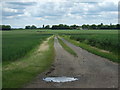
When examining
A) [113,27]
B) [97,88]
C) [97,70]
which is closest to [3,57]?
[97,70]

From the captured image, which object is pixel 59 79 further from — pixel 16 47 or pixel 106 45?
pixel 106 45

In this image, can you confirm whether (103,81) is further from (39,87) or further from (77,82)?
(39,87)

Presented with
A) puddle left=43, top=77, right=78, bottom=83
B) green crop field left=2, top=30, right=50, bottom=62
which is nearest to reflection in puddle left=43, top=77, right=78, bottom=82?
puddle left=43, top=77, right=78, bottom=83

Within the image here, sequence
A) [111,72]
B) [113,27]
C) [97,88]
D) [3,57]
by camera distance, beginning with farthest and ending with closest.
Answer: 1. [113,27]
2. [3,57]
3. [111,72]
4. [97,88]

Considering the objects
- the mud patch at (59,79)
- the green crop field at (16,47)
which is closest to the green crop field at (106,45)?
the green crop field at (16,47)

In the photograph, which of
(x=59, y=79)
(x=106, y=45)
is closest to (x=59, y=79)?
(x=59, y=79)

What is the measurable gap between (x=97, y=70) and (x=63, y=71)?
1.92 m

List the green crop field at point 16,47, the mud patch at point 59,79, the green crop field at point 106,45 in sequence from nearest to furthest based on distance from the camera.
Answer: the mud patch at point 59,79
the green crop field at point 16,47
the green crop field at point 106,45

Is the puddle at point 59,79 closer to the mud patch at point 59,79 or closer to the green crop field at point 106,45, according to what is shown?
the mud patch at point 59,79

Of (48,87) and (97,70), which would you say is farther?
(97,70)

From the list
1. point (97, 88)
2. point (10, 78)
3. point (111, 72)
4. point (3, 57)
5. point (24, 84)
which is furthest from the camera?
point (3, 57)

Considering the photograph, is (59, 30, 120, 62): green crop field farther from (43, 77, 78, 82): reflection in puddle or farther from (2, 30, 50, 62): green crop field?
(43, 77, 78, 82): reflection in puddle

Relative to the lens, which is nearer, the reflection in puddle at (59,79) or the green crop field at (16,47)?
the reflection in puddle at (59,79)

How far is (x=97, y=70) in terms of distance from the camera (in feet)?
50.5
